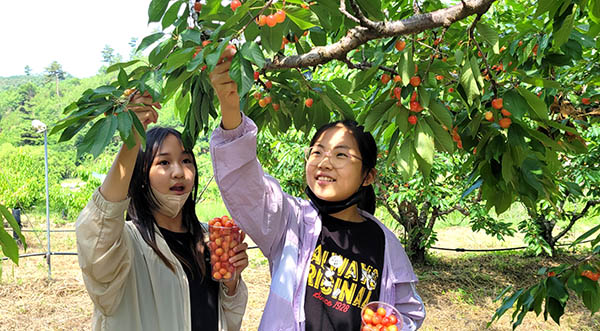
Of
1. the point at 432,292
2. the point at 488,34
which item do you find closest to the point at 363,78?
the point at 488,34

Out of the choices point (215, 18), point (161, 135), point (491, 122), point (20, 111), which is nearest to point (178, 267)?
point (161, 135)

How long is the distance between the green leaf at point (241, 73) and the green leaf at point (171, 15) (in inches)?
11.7

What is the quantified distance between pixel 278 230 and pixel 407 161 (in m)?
0.40

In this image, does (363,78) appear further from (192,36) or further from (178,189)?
(178,189)

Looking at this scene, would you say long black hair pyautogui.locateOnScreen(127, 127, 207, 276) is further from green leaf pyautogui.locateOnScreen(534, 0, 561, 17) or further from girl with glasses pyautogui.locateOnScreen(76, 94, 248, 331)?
green leaf pyautogui.locateOnScreen(534, 0, 561, 17)

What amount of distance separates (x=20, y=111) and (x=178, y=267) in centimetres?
4888

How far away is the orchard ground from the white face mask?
2965 mm

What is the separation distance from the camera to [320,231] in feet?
4.37

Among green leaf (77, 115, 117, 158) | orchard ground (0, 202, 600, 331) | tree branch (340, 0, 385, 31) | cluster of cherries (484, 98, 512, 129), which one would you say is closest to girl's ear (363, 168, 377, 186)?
cluster of cherries (484, 98, 512, 129)

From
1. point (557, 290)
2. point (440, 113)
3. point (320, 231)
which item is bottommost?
point (557, 290)

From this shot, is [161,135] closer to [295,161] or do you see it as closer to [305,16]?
[305,16]

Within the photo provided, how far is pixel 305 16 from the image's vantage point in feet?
3.07

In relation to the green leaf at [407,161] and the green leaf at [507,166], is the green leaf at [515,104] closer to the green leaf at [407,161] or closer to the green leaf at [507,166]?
the green leaf at [507,166]

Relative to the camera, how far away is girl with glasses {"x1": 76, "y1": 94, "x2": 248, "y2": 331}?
3.67 feet
